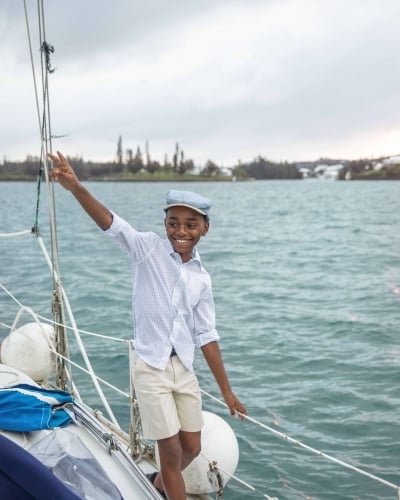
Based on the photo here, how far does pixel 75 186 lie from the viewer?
2775 mm

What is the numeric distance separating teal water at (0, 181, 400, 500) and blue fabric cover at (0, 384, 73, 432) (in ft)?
7.80

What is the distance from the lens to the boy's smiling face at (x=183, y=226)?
3051 mm

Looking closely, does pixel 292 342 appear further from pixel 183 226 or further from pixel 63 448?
pixel 63 448

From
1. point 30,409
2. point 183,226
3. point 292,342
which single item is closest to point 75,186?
point 183,226

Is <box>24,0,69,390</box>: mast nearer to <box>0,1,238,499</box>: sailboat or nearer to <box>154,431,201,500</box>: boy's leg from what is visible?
<box>0,1,238,499</box>: sailboat

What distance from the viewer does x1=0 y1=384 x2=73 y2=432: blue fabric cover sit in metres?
2.78

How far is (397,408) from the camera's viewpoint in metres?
6.93

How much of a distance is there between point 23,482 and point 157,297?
1152 mm

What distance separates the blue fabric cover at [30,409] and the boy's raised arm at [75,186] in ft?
3.05

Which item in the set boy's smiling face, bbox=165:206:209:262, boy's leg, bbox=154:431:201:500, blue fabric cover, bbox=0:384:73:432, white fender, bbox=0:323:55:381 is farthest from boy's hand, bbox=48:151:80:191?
white fender, bbox=0:323:55:381

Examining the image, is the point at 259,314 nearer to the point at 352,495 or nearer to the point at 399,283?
the point at 399,283

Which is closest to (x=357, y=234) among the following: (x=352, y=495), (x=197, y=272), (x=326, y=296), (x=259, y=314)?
(x=326, y=296)

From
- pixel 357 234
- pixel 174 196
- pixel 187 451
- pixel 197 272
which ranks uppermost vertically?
pixel 174 196

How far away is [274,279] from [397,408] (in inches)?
383
